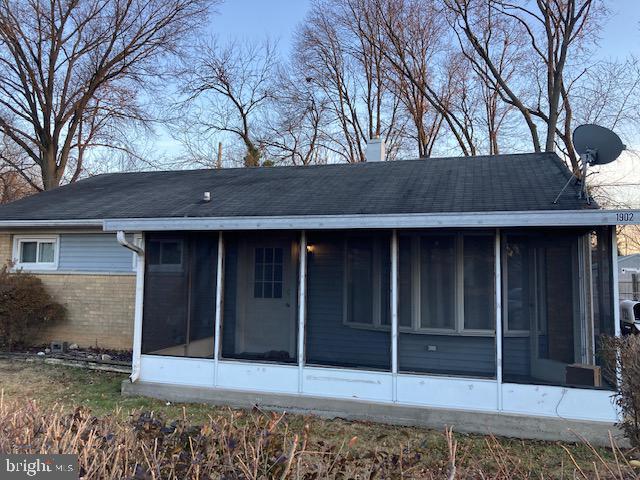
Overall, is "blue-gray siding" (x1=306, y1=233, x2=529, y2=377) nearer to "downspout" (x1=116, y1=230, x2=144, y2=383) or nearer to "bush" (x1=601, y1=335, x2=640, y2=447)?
"downspout" (x1=116, y1=230, x2=144, y2=383)

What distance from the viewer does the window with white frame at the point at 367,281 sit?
6363 millimetres

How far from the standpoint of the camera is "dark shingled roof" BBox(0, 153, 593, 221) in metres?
6.55

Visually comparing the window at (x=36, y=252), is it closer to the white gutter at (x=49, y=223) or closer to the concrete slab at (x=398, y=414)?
the white gutter at (x=49, y=223)

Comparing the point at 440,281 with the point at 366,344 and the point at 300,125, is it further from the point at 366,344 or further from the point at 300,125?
the point at 300,125

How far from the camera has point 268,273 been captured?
7.80 meters

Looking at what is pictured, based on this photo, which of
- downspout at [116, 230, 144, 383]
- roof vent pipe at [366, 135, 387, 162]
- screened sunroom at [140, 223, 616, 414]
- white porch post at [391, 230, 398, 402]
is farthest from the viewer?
roof vent pipe at [366, 135, 387, 162]

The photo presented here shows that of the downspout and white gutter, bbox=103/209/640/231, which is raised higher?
white gutter, bbox=103/209/640/231

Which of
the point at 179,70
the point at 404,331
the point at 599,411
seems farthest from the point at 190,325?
the point at 179,70

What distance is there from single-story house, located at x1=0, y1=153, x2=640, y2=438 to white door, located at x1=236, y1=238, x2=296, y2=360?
22mm

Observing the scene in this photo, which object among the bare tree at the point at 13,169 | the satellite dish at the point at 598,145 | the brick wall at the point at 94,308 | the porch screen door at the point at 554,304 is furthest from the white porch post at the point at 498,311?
the bare tree at the point at 13,169

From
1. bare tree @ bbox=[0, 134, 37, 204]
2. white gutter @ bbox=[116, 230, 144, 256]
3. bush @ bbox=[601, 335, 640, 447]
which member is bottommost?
bush @ bbox=[601, 335, 640, 447]

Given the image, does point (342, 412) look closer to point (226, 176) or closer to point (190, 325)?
point (190, 325)

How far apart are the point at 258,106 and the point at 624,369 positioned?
27760 millimetres

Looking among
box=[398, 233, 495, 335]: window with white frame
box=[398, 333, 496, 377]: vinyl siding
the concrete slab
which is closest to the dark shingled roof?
box=[398, 233, 495, 335]: window with white frame
